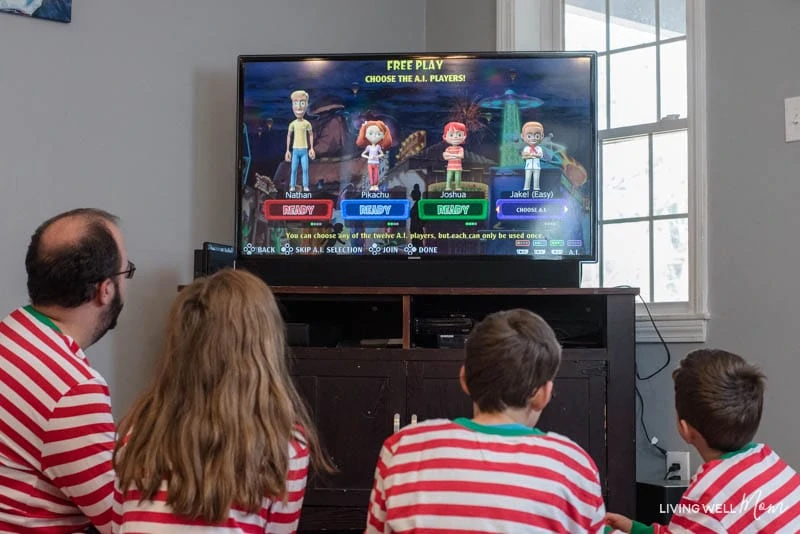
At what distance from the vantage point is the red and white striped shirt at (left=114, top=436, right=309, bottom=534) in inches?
63.8

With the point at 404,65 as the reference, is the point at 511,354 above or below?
below

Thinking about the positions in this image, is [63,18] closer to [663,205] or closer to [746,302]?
[663,205]

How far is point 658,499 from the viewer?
3.31m

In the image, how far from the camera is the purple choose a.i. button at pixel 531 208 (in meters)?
3.55

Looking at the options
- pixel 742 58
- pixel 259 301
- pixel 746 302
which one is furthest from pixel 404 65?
pixel 259 301

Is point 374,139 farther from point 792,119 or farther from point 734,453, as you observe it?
point 734,453

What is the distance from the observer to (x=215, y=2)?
3.99 metres

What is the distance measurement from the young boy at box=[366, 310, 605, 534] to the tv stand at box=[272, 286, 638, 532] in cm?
153

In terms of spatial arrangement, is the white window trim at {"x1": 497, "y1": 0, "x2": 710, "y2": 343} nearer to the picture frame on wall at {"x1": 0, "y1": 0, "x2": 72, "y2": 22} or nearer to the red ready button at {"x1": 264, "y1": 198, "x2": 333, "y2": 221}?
the red ready button at {"x1": 264, "y1": 198, "x2": 333, "y2": 221}

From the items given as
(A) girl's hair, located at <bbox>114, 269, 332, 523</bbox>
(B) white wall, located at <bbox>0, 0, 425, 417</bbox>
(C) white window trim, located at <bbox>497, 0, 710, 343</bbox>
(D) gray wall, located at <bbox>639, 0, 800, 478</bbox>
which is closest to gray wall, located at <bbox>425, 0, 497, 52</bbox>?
(B) white wall, located at <bbox>0, 0, 425, 417</bbox>

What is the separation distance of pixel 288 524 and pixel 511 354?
1.63ft

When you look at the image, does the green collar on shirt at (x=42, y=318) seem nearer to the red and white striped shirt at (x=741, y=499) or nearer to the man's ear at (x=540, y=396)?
the man's ear at (x=540, y=396)

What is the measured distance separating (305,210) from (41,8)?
3.98 feet

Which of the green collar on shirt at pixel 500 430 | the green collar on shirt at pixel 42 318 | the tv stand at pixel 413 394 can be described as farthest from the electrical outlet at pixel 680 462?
the green collar on shirt at pixel 42 318
